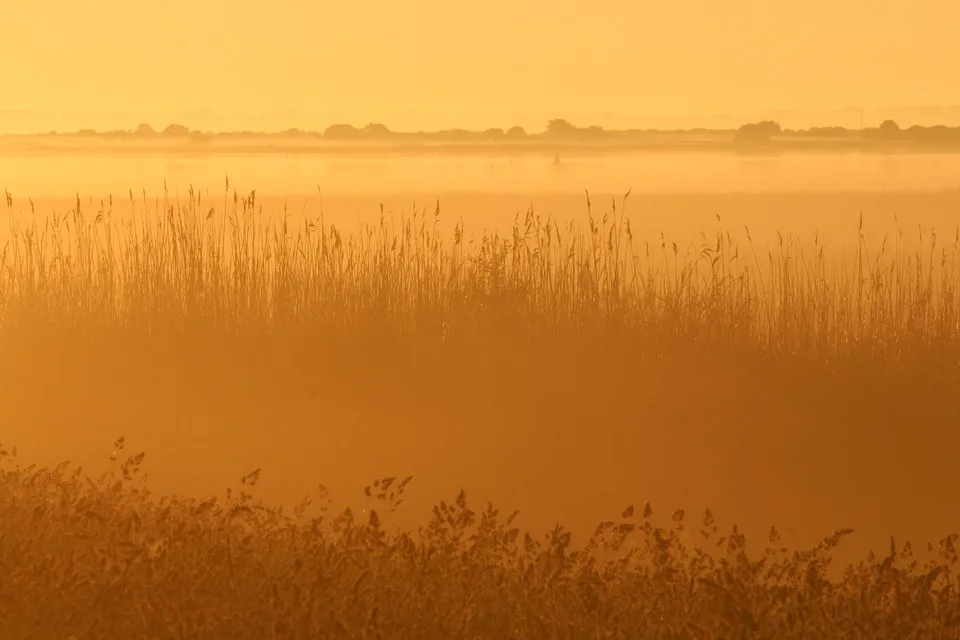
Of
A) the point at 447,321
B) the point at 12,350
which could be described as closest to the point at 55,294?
the point at 12,350

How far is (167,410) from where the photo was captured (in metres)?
7.53

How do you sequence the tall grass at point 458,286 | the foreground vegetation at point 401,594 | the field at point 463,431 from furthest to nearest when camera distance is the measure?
the tall grass at point 458,286, the field at point 463,431, the foreground vegetation at point 401,594

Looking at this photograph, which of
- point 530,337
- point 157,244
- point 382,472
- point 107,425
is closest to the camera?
point 382,472

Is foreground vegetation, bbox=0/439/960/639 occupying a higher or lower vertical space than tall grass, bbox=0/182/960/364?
lower

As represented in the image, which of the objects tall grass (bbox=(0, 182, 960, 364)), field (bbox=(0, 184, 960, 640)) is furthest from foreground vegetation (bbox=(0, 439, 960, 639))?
tall grass (bbox=(0, 182, 960, 364))

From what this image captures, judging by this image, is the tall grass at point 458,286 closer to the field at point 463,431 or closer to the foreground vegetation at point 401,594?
the field at point 463,431

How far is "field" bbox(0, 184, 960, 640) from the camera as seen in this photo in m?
3.44

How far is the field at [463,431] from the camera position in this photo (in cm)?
344

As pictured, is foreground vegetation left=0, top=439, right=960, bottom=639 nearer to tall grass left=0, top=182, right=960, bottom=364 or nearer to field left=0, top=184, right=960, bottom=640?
field left=0, top=184, right=960, bottom=640

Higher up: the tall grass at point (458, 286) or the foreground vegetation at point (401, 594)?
the tall grass at point (458, 286)

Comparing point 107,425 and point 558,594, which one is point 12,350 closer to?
point 107,425

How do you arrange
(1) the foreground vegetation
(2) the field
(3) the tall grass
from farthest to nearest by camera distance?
(3) the tall grass → (2) the field → (1) the foreground vegetation

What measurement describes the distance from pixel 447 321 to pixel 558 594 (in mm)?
5262

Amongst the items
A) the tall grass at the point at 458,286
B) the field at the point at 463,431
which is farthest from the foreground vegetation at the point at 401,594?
the tall grass at the point at 458,286
